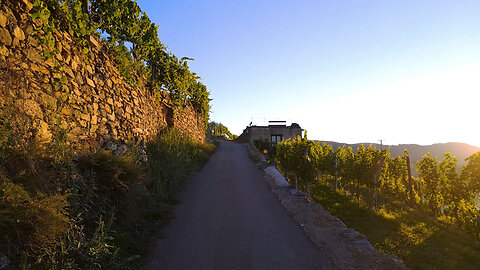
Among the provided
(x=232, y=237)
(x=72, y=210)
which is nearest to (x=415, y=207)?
(x=232, y=237)

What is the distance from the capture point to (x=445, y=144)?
85.8 meters

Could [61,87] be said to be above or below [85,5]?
below

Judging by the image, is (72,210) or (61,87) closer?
(72,210)

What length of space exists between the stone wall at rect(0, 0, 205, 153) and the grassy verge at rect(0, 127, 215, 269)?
0.55 metres

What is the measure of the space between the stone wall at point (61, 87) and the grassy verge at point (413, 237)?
7076mm

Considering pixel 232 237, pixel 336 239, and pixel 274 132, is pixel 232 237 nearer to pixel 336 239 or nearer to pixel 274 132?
pixel 336 239

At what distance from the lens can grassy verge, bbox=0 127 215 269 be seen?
250 centimetres

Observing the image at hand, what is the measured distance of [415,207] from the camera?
1135 centimetres

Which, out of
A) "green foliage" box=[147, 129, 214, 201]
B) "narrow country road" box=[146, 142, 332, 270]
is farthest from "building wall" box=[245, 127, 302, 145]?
"narrow country road" box=[146, 142, 332, 270]

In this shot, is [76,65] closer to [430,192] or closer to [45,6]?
[45,6]

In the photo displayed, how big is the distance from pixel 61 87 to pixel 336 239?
6225 mm

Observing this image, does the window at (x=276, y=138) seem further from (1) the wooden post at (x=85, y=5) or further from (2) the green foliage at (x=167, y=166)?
(1) the wooden post at (x=85, y=5)

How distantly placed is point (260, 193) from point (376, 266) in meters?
4.79

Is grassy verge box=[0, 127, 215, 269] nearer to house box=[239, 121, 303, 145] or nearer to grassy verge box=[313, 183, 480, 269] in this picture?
grassy verge box=[313, 183, 480, 269]
